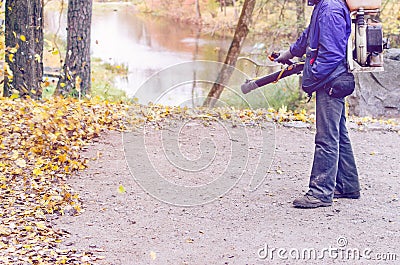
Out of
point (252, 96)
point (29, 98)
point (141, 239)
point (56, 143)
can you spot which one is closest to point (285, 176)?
point (141, 239)

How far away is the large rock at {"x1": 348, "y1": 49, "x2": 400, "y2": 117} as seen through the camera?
483 inches

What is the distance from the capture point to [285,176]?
6105 mm

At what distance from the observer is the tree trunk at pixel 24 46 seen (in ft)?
29.0

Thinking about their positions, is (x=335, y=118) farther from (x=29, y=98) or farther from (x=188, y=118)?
(x=29, y=98)

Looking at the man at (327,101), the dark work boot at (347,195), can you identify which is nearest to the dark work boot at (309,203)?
the man at (327,101)

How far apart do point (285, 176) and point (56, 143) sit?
105 inches

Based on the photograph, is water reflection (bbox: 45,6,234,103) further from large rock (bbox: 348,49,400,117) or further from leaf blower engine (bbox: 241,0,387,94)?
leaf blower engine (bbox: 241,0,387,94)

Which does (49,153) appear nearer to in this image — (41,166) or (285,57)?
(41,166)

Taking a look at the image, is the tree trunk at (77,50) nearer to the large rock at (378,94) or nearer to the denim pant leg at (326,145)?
the denim pant leg at (326,145)

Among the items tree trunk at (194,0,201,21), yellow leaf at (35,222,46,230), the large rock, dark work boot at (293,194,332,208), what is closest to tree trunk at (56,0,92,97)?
yellow leaf at (35,222,46,230)

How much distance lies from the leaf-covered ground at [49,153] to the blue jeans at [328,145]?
6.83 feet

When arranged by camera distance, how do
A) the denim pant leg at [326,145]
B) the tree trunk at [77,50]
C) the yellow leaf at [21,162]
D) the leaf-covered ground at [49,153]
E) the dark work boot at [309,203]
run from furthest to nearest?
the tree trunk at [77,50]
the yellow leaf at [21,162]
the dark work boot at [309,203]
the denim pant leg at [326,145]
the leaf-covered ground at [49,153]

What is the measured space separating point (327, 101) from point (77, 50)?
19.2ft

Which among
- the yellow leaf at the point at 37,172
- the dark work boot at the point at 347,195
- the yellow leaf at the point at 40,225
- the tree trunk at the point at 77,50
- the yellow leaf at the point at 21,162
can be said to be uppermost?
the tree trunk at the point at 77,50
